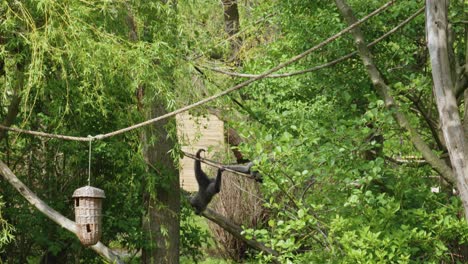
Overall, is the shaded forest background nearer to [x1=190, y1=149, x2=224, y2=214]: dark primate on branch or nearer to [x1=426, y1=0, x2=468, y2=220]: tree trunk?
[x1=426, y1=0, x2=468, y2=220]: tree trunk

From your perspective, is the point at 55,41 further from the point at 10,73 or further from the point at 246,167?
the point at 246,167

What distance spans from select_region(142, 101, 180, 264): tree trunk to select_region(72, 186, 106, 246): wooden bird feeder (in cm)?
189

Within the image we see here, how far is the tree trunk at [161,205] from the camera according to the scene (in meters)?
7.52

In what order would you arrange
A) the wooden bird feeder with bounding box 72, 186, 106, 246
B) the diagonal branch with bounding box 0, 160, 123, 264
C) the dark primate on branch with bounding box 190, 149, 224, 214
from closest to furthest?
the wooden bird feeder with bounding box 72, 186, 106, 246 < the diagonal branch with bounding box 0, 160, 123, 264 < the dark primate on branch with bounding box 190, 149, 224, 214

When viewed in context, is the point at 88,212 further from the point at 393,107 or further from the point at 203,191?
the point at 203,191

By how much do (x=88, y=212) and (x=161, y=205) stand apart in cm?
207

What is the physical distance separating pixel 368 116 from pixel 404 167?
3.19 ft

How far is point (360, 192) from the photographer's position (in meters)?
5.37

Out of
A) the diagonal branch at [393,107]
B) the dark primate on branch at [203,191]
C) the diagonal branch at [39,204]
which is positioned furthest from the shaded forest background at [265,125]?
the dark primate on branch at [203,191]

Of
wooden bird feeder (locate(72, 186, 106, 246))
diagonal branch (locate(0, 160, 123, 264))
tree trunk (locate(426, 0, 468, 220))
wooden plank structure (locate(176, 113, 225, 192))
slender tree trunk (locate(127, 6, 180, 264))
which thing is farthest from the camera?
wooden plank structure (locate(176, 113, 225, 192))

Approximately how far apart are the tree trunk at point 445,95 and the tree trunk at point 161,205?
3.20 metres

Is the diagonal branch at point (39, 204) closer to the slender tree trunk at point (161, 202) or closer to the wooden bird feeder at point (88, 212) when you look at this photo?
the wooden bird feeder at point (88, 212)

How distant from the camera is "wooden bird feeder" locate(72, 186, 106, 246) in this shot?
542cm

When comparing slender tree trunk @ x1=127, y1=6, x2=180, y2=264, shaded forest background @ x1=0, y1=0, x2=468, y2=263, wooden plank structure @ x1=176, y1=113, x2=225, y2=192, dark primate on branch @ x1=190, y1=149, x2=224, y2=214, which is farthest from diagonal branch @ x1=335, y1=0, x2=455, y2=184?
wooden plank structure @ x1=176, y1=113, x2=225, y2=192
